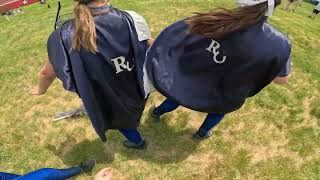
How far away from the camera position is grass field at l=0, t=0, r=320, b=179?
5.43m

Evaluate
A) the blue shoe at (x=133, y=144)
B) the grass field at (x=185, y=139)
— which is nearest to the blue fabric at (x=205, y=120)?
the grass field at (x=185, y=139)

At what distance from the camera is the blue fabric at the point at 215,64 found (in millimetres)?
3689

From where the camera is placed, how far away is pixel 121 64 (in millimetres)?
4254

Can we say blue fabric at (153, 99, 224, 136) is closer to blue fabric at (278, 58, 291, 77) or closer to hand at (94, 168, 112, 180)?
blue fabric at (278, 58, 291, 77)

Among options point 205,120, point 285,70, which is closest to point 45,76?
point 205,120

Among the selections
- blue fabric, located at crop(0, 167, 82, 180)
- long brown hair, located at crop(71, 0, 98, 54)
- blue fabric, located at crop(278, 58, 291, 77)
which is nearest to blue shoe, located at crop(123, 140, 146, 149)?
blue fabric, located at crop(0, 167, 82, 180)

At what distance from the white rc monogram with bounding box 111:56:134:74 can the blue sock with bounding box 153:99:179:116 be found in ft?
4.48

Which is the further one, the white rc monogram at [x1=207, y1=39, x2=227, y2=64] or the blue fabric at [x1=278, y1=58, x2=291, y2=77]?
the blue fabric at [x1=278, y1=58, x2=291, y2=77]

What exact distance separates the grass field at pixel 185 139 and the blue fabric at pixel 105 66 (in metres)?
1.18

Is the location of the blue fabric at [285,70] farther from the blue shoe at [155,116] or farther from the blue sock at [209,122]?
the blue shoe at [155,116]

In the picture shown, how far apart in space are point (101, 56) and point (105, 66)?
5.5 inches

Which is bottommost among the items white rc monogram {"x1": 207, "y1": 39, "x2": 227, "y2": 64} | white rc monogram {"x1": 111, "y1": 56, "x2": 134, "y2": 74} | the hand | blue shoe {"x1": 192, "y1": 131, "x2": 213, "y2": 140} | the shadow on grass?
the shadow on grass

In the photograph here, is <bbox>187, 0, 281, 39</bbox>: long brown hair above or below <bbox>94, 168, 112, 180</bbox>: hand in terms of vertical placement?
above

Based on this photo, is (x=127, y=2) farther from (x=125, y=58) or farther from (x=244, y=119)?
(x=125, y=58)
